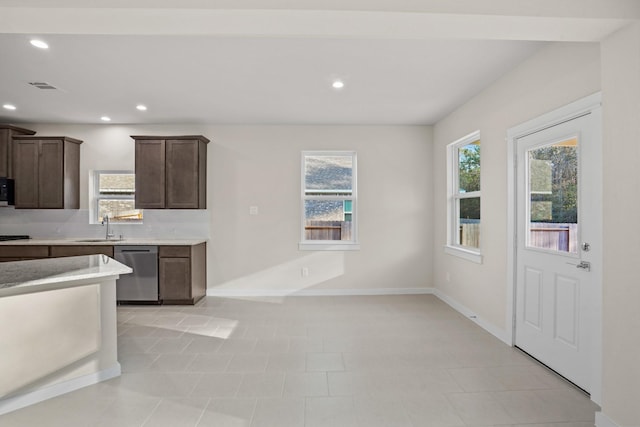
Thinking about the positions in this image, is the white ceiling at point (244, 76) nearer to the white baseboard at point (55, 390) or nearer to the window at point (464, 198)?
the window at point (464, 198)

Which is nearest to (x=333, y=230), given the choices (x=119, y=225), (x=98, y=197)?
(x=119, y=225)

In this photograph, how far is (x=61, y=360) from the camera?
2.42m

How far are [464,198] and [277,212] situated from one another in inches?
105

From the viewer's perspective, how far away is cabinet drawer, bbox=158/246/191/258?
4637 mm

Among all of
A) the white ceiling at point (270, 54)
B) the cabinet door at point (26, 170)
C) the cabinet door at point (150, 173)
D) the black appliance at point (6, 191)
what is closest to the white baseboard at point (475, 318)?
the white ceiling at point (270, 54)

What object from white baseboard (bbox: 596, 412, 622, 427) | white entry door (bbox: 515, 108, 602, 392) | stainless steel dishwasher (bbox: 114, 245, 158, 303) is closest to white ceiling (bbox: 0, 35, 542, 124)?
white entry door (bbox: 515, 108, 602, 392)

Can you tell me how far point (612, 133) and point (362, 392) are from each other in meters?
2.24

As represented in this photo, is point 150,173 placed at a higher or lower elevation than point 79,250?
higher

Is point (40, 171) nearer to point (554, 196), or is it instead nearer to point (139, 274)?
point (139, 274)

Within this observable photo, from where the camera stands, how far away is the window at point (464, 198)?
418cm

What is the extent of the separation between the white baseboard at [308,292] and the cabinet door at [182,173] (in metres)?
1.38

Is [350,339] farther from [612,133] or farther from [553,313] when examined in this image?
[612,133]

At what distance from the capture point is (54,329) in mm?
2385

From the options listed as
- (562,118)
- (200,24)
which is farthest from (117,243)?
(562,118)
